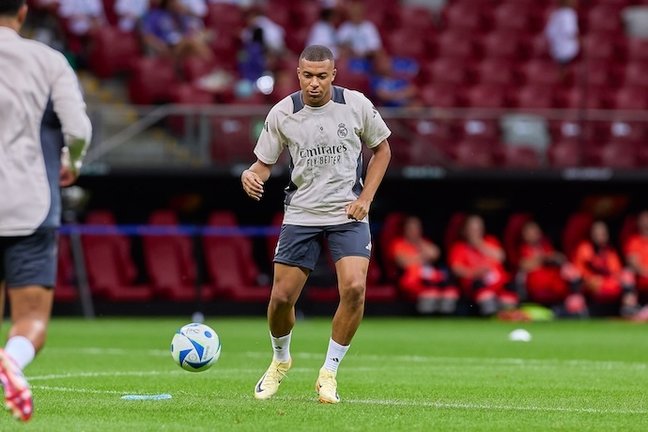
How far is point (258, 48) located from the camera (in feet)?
71.9

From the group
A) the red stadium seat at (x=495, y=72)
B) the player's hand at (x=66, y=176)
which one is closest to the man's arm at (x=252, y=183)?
the player's hand at (x=66, y=176)

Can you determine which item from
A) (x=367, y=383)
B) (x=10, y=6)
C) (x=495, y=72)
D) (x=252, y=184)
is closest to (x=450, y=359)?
(x=367, y=383)

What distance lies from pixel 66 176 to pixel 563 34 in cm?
1891

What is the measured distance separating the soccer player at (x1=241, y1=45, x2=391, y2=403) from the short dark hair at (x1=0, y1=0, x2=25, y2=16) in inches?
106

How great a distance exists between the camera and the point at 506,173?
22.1 meters

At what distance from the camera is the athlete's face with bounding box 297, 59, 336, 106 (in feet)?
31.1

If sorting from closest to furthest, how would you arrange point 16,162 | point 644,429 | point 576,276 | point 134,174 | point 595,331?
point 16,162 < point 644,429 < point 595,331 < point 134,174 < point 576,276

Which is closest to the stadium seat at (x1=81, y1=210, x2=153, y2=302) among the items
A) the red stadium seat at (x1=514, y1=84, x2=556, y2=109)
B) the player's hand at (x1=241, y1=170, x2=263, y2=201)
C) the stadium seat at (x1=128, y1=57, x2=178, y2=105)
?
the stadium seat at (x1=128, y1=57, x2=178, y2=105)

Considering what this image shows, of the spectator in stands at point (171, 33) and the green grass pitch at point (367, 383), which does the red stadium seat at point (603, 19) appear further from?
the green grass pitch at point (367, 383)

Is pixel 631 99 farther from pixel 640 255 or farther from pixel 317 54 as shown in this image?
pixel 317 54

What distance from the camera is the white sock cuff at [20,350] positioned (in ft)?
22.9

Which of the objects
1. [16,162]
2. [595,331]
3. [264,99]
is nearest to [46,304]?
[16,162]

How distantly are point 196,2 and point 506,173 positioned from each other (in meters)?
5.62

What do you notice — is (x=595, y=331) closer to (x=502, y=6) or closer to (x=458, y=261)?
(x=458, y=261)
